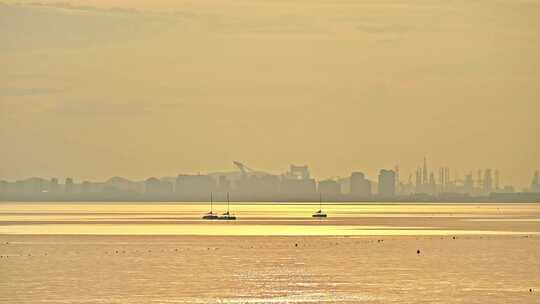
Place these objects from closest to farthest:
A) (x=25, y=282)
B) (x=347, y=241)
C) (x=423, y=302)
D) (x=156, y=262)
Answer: (x=423, y=302), (x=25, y=282), (x=156, y=262), (x=347, y=241)

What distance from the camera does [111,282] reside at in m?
79.8

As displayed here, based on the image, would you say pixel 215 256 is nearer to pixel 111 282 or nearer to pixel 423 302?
pixel 111 282

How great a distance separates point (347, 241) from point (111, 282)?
5988cm

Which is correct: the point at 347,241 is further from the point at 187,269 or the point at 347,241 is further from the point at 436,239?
the point at 187,269

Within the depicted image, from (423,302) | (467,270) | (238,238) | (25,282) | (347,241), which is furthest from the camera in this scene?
(238,238)

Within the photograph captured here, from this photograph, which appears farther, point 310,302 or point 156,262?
point 156,262

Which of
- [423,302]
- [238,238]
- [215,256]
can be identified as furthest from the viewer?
[238,238]

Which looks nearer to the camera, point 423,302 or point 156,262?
point 423,302

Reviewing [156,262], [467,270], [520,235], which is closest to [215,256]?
[156,262]

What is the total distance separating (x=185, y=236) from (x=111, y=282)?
2784 inches

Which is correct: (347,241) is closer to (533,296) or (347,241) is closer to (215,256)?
(215,256)

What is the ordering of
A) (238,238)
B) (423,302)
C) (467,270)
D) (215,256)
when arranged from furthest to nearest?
(238,238)
(215,256)
(467,270)
(423,302)

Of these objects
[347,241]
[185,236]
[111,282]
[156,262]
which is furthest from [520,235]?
[111,282]

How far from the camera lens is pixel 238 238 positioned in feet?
477
